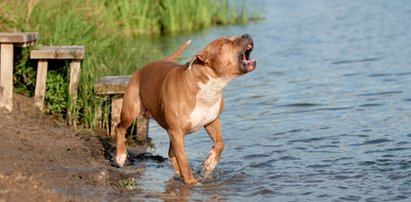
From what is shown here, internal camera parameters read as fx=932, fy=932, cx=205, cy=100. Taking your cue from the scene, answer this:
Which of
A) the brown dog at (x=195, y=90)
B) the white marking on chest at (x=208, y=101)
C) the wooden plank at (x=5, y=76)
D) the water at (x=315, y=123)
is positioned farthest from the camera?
the wooden plank at (x=5, y=76)

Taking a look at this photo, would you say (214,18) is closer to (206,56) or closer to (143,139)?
(143,139)

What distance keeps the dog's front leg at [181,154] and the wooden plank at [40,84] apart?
2.86m

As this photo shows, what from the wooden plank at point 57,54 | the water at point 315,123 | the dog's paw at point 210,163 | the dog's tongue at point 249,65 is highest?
the dog's tongue at point 249,65

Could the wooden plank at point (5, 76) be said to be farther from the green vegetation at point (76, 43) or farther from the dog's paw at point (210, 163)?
the dog's paw at point (210, 163)

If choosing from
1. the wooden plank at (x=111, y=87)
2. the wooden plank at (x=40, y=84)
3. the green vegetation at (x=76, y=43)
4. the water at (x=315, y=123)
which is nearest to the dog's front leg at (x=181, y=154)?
the water at (x=315, y=123)

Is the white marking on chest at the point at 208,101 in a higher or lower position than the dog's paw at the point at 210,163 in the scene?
higher

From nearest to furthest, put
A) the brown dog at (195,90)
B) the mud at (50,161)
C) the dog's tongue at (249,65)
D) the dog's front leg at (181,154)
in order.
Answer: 1. the mud at (50,161)
2. the dog's tongue at (249,65)
3. the brown dog at (195,90)
4. the dog's front leg at (181,154)

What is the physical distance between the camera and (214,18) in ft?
77.5

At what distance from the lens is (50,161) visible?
8852 millimetres

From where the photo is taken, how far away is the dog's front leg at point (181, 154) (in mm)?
8562

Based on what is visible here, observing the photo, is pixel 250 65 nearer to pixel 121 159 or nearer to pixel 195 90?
pixel 195 90

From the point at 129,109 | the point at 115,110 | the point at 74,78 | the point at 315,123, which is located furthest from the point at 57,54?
the point at 315,123

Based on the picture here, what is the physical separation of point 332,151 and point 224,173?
1.48 m

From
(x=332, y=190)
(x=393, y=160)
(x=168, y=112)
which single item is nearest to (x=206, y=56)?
(x=168, y=112)
